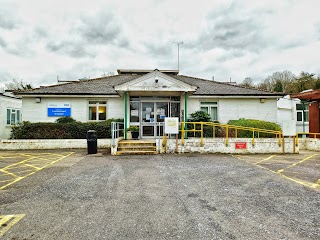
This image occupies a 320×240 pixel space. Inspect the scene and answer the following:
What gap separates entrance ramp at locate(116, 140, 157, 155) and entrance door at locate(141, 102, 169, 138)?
2713mm

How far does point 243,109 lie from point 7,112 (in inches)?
761

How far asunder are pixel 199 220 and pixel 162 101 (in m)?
11.0

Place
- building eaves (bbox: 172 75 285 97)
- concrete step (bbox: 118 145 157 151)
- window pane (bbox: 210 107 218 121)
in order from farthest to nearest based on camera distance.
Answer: window pane (bbox: 210 107 218 121), building eaves (bbox: 172 75 285 97), concrete step (bbox: 118 145 157 151)

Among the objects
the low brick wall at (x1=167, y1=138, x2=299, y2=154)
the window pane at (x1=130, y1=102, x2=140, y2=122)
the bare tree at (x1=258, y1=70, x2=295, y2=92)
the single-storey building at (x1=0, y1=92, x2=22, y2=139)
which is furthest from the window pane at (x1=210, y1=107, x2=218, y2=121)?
the bare tree at (x1=258, y1=70, x2=295, y2=92)

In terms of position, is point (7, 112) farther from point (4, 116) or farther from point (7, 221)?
point (7, 221)

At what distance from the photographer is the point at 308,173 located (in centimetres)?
707

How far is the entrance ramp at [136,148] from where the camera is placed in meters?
10.5

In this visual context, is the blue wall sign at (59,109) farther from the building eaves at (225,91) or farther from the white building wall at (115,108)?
the building eaves at (225,91)

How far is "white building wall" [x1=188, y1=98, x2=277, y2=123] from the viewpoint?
15.6m

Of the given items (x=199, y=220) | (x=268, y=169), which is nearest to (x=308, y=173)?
(x=268, y=169)

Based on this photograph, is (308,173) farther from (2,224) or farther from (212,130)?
(2,224)

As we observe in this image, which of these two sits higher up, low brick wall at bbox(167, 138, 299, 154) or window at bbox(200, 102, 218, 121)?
window at bbox(200, 102, 218, 121)

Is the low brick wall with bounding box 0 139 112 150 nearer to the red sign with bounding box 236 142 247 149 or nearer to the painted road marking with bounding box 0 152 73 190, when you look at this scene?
the painted road marking with bounding box 0 152 73 190

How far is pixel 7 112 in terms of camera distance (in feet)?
54.8
